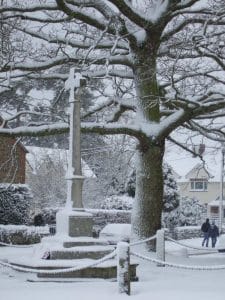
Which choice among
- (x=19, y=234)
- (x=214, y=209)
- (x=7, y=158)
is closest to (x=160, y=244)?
(x=19, y=234)

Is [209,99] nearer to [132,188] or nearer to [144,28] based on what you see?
[144,28]

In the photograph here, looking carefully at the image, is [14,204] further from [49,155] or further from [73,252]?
[49,155]

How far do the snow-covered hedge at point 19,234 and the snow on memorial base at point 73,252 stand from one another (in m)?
15.7

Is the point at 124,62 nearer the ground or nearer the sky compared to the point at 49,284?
nearer the sky

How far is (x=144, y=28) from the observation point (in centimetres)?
1923

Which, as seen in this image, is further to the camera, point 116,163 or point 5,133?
point 116,163

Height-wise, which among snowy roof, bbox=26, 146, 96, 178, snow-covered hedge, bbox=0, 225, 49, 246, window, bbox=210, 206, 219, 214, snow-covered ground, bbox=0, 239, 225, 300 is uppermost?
snowy roof, bbox=26, 146, 96, 178

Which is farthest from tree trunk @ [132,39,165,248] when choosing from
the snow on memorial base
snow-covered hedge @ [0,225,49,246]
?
snow-covered hedge @ [0,225,49,246]

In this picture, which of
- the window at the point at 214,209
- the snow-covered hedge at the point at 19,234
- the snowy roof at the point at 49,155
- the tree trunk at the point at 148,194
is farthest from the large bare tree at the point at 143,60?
the window at the point at 214,209

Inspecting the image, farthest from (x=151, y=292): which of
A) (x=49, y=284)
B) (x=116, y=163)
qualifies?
(x=116, y=163)

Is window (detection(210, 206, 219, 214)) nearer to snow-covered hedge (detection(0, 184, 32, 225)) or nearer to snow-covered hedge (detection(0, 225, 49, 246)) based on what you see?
snow-covered hedge (detection(0, 184, 32, 225))

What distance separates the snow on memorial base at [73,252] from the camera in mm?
12992

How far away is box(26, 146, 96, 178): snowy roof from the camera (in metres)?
53.7

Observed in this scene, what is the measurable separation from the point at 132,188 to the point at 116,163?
9558 mm
